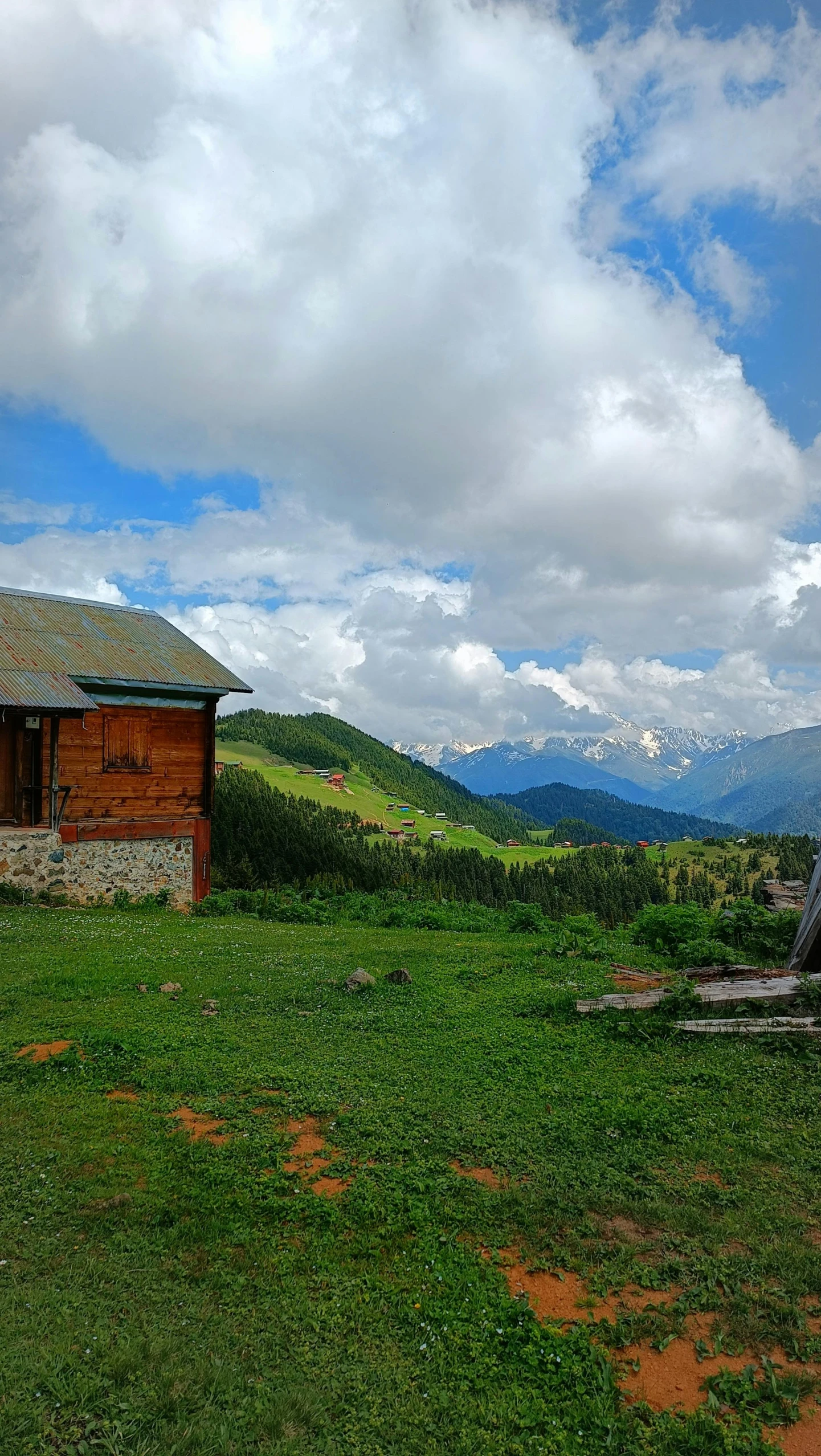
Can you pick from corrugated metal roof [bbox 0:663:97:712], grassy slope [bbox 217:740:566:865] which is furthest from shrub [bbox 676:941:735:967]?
grassy slope [bbox 217:740:566:865]

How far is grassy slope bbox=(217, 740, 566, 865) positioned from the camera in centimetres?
13938

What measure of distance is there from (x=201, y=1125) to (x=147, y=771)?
68.3ft

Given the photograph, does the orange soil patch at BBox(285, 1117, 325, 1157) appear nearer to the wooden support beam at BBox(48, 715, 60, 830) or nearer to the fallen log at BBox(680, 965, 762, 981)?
the fallen log at BBox(680, 965, 762, 981)

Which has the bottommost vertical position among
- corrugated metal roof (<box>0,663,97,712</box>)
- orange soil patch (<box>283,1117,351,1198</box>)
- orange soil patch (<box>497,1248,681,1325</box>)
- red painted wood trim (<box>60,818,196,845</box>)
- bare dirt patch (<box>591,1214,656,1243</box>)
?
Answer: orange soil patch (<box>497,1248,681,1325</box>)

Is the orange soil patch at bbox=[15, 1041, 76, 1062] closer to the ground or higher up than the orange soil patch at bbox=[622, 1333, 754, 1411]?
higher up

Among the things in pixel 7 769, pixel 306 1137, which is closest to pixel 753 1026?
pixel 306 1137

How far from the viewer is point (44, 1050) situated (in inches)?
391

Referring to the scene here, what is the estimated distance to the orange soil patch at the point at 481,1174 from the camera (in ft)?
23.4

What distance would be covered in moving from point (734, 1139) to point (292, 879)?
5336cm

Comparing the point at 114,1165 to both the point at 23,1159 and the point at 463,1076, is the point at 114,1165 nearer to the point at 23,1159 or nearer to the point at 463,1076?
the point at 23,1159

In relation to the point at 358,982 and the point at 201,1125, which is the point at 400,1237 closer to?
the point at 201,1125

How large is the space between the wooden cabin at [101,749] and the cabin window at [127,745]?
40 millimetres

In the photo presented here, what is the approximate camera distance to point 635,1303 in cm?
568

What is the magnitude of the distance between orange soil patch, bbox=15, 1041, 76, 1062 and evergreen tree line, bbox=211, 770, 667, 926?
71.9 ft
